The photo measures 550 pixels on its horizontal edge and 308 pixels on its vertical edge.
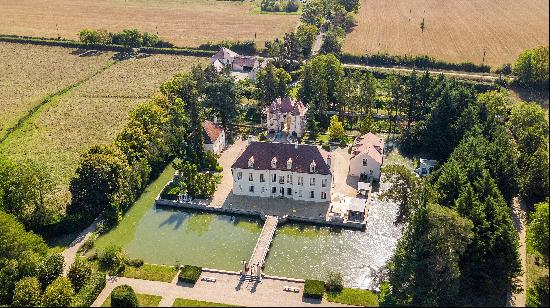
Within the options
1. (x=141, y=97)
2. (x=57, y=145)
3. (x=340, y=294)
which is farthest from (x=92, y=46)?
(x=340, y=294)

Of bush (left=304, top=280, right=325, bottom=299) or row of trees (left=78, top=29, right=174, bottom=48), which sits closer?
bush (left=304, top=280, right=325, bottom=299)

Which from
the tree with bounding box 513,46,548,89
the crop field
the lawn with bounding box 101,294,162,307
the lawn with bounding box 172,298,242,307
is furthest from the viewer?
the crop field

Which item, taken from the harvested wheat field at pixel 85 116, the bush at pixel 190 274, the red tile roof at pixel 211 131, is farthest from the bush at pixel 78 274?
the red tile roof at pixel 211 131

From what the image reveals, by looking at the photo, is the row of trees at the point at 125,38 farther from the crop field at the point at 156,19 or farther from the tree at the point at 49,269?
the tree at the point at 49,269

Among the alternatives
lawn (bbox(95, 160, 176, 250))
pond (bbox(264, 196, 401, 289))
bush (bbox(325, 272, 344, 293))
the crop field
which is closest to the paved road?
bush (bbox(325, 272, 344, 293))

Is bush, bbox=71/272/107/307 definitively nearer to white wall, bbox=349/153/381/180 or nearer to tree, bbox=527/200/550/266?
white wall, bbox=349/153/381/180

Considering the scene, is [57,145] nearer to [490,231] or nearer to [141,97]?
[141,97]

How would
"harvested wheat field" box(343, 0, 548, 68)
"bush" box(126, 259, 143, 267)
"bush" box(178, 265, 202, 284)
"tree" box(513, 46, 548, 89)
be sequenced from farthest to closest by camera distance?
"harvested wheat field" box(343, 0, 548, 68) < "tree" box(513, 46, 548, 89) < "bush" box(126, 259, 143, 267) < "bush" box(178, 265, 202, 284)

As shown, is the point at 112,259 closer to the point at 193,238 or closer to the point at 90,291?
the point at 90,291
